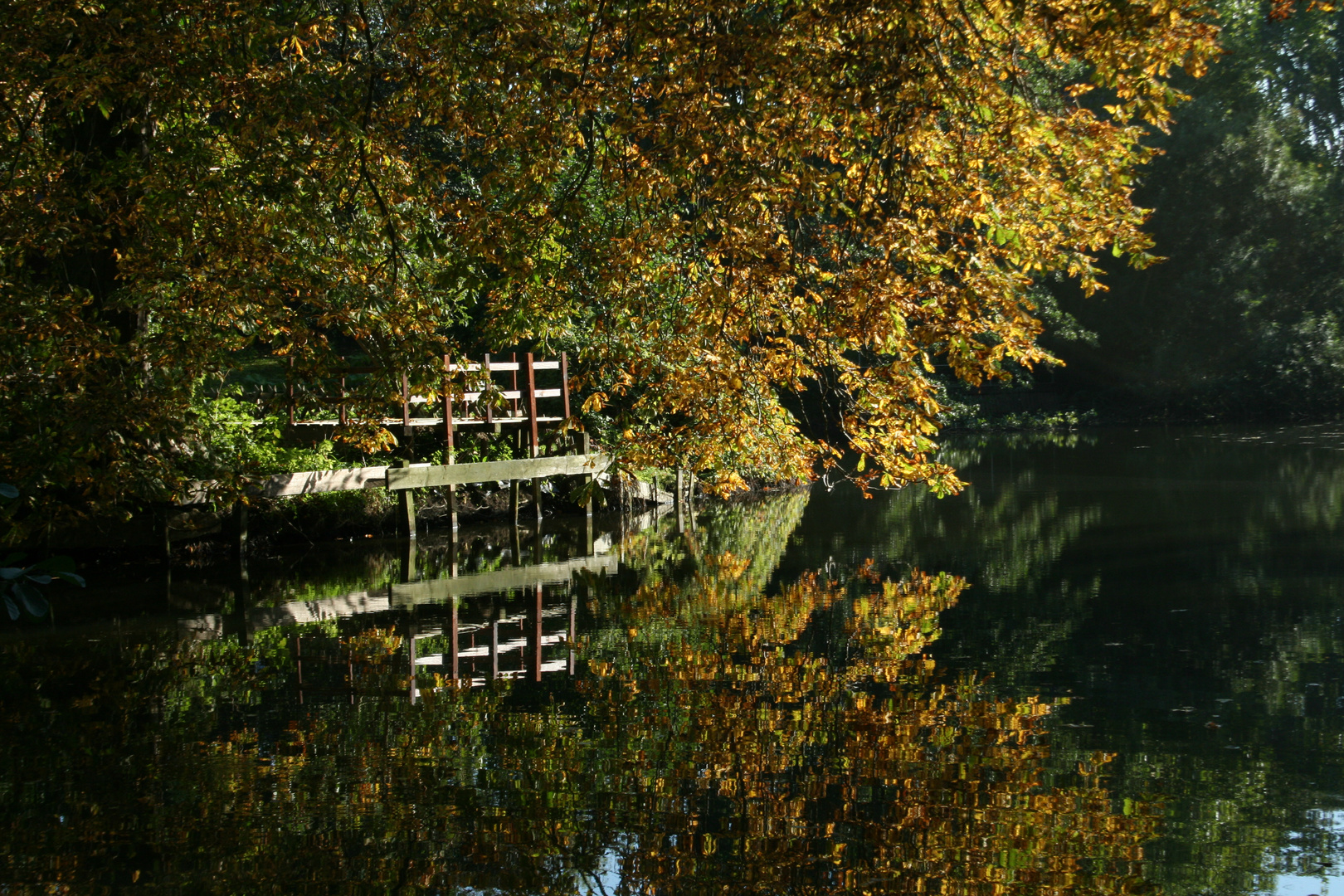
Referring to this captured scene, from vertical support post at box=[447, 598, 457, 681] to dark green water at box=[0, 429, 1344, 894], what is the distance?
0.06m

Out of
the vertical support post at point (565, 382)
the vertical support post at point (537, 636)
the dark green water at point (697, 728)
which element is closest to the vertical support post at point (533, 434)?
the vertical support post at point (565, 382)

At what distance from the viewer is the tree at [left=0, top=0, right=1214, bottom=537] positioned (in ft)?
26.7

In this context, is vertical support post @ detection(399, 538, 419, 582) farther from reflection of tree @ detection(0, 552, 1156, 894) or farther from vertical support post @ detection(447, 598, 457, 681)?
reflection of tree @ detection(0, 552, 1156, 894)

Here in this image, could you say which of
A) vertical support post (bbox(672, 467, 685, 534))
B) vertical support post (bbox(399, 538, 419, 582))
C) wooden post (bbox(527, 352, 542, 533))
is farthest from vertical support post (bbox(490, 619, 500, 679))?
vertical support post (bbox(672, 467, 685, 534))

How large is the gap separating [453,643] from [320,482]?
19.6ft

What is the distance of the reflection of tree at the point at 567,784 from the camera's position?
16.0 ft

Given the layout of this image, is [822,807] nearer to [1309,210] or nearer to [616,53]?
[616,53]

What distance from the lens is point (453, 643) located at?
9.60 m

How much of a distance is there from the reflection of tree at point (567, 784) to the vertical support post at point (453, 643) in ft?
1.56

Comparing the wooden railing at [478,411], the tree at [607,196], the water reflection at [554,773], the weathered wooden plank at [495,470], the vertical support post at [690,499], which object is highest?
the tree at [607,196]

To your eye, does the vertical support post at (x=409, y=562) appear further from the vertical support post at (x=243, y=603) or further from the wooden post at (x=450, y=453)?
the vertical support post at (x=243, y=603)

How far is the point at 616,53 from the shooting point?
9.86 metres

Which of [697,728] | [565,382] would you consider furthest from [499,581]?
[697,728]

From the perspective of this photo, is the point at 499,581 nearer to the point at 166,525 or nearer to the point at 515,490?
the point at 166,525
